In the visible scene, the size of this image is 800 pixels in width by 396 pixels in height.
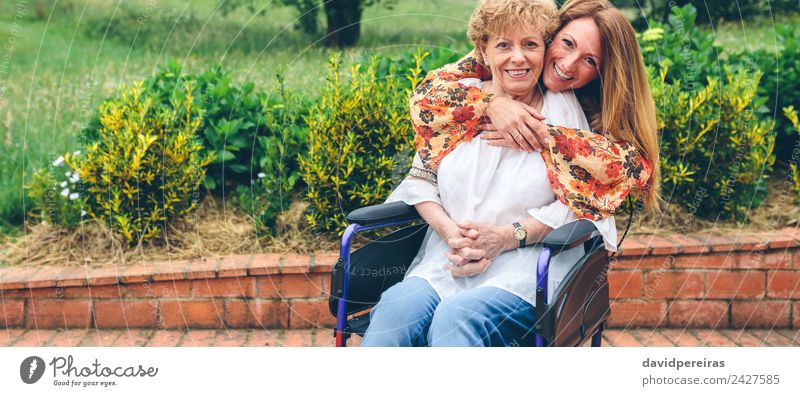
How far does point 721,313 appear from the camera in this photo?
3596mm

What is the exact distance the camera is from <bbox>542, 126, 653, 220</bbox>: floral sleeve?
244 centimetres

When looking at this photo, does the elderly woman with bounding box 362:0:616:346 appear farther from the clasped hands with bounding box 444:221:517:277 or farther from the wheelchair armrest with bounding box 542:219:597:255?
the wheelchair armrest with bounding box 542:219:597:255

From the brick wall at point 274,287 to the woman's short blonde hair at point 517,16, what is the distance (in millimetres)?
1413

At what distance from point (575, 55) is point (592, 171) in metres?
0.36

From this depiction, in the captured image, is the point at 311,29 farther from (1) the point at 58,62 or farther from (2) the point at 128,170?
(2) the point at 128,170

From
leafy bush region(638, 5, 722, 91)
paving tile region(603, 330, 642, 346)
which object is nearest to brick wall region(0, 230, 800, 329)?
paving tile region(603, 330, 642, 346)

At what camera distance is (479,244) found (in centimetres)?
A: 246

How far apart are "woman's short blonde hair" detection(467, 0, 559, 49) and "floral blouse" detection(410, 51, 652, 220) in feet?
0.76

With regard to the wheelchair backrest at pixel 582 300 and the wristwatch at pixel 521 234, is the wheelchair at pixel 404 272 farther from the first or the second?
the wristwatch at pixel 521 234

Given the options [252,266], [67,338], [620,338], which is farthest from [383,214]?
[67,338]

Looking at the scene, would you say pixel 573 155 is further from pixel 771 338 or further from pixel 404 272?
pixel 771 338

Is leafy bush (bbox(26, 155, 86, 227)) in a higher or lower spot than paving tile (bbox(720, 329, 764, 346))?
higher

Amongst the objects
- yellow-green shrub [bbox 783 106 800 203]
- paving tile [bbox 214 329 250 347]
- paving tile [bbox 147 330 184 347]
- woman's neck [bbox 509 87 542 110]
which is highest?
woman's neck [bbox 509 87 542 110]

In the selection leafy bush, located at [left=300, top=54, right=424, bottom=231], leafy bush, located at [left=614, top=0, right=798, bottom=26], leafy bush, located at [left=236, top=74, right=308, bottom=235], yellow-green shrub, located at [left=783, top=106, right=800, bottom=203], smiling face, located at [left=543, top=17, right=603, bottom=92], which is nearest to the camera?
smiling face, located at [left=543, top=17, right=603, bottom=92]
